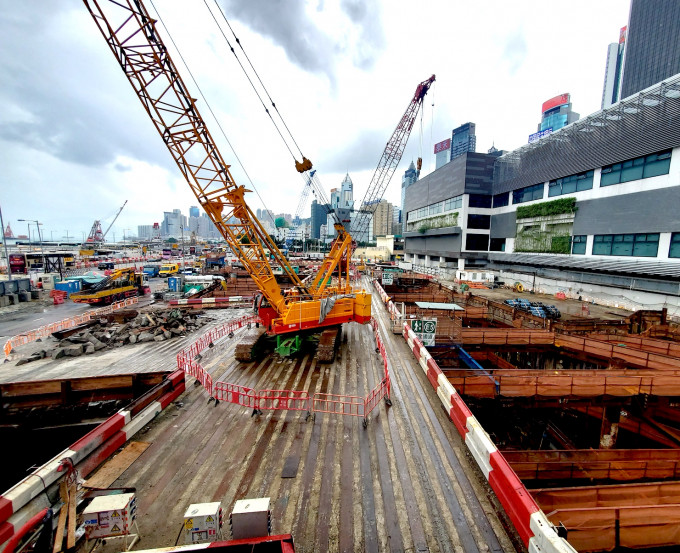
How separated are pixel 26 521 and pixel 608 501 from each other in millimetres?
14715

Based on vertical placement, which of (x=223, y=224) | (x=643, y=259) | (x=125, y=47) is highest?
(x=125, y=47)

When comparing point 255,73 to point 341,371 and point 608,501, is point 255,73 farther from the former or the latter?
point 608,501

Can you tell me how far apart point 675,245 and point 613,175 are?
1349 centimetres

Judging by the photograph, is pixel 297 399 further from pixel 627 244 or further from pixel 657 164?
pixel 657 164

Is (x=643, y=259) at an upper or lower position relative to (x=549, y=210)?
lower

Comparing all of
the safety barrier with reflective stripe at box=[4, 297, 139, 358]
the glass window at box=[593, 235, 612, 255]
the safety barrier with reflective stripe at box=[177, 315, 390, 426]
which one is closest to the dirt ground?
the glass window at box=[593, 235, 612, 255]

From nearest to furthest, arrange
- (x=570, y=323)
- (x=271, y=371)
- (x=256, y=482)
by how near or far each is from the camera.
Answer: (x=256, y=482) < (x=271, y=371) < (x=570, y=323)

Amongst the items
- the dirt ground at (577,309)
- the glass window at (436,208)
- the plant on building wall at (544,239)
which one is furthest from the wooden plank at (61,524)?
the glass window at (436,208)

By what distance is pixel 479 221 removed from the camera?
72750 millimetres

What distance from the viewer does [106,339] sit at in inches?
868

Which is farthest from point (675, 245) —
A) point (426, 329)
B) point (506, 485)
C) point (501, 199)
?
point (506, 485)

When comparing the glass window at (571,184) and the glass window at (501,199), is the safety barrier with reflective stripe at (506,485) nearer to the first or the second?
the glass window at (571,184)

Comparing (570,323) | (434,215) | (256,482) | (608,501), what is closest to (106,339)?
(256,482)

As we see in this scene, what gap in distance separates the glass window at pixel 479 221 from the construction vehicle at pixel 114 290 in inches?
2840
